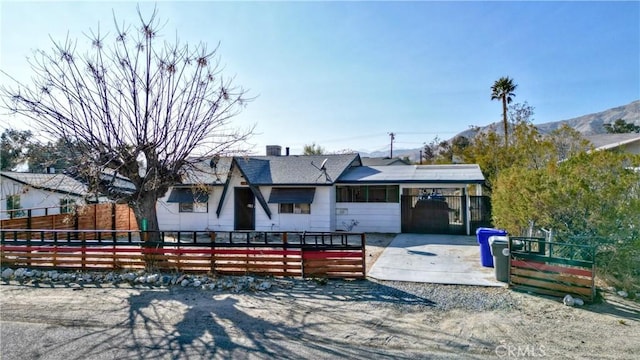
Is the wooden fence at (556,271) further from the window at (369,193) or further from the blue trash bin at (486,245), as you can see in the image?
the window at (369,193)

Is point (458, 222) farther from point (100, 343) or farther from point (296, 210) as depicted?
point (100, 343)

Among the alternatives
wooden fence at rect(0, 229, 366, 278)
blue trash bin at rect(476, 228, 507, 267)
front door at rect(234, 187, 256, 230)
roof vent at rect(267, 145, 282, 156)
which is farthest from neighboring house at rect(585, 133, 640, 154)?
roof vent at rect(267, 145, 282, 156)

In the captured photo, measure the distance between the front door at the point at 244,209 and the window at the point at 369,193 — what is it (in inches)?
170

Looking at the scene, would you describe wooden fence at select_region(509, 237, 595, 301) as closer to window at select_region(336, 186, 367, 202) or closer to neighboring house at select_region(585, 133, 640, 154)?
window at select_region(336, 186, 367, 202)

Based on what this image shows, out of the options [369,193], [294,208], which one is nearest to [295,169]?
[294,208]

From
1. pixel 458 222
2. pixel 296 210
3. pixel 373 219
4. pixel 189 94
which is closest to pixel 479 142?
pixel 458 222

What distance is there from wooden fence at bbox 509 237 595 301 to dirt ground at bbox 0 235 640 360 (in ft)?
0.84

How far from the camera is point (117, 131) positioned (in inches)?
329

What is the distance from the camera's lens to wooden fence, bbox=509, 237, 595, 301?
607cm

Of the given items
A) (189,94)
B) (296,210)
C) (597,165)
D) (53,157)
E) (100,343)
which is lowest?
(100,343)

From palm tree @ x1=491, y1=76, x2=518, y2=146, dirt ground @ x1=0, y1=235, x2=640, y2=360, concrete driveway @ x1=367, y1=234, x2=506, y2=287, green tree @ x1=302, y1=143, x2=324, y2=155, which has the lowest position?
dirt ground @ x1=0, y1=235, x2=640, y2=360

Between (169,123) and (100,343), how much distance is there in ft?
17.5

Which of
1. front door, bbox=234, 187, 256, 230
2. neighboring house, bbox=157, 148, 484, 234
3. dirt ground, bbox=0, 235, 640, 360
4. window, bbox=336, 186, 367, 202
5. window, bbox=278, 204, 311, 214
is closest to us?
dirt ground, bbox=0, 235, 640, 360

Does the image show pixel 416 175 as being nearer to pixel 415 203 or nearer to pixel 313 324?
pixel 415 203
